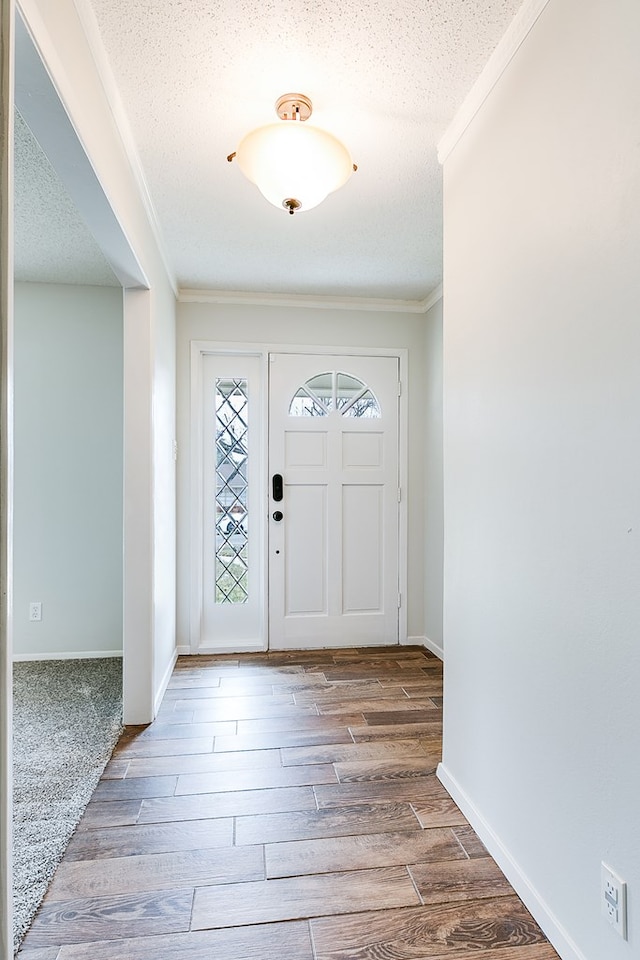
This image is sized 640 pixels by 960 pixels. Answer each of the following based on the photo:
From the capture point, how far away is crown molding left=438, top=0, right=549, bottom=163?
1.52m

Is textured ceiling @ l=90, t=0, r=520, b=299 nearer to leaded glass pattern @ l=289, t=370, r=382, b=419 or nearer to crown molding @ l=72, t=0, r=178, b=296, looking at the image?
crown molding @ l=72, t=0, r=178, b=296

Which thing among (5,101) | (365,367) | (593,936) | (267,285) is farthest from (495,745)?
(267,285)

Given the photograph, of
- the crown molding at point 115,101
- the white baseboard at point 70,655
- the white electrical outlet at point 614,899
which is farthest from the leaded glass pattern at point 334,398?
the white electrical outlet at point 614,899

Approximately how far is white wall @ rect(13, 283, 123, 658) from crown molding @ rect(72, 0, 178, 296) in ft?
3.85

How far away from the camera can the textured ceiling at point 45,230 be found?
2281 millimetres

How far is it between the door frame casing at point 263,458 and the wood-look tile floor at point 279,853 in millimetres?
1037

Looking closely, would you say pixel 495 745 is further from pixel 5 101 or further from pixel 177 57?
pixel 177 57

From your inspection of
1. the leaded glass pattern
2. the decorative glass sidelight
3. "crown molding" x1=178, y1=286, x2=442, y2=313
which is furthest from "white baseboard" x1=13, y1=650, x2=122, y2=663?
"crown molding" x1=178, y1=286, x2=442, y2=313

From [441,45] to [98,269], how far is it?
8.25 ft

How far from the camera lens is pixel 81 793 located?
2.07 meters

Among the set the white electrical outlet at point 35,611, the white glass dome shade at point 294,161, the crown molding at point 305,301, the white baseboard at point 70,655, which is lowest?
the white baseboard at point 70,655

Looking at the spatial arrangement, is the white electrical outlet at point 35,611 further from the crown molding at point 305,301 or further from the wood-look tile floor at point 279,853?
the crown molding at point 305,301

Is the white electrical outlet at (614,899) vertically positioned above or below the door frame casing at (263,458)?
below

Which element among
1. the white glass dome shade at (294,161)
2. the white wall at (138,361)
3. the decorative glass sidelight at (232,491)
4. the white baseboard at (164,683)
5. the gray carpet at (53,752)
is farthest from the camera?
the decorative glass sidelight at (232,491)
